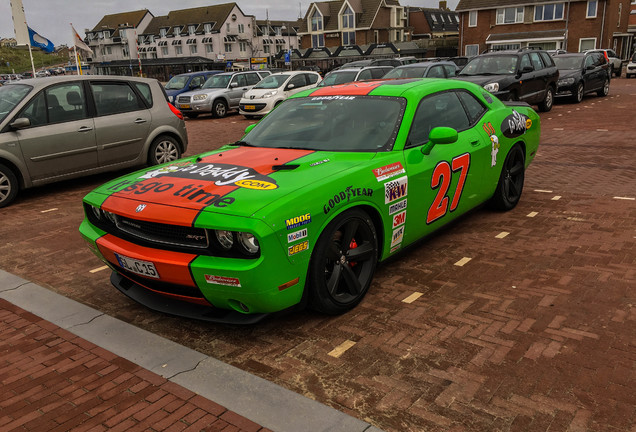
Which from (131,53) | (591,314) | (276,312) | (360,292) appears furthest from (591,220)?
(131,53)

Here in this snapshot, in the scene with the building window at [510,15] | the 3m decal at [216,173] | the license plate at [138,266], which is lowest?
the license plate at [138,266]

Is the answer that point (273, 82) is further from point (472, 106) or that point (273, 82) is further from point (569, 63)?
point (472, 106)

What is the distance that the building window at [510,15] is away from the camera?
51125 millimetres

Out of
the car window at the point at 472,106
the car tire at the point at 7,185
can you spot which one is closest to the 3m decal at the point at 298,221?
the car window at the point at 472,106

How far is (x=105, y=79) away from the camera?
8.45m

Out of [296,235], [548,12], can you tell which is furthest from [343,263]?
[548,12]

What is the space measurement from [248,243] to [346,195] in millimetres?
814

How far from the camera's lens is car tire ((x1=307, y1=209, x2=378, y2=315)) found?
3.55 metres

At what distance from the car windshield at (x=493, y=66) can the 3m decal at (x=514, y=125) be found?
9164 millimetres

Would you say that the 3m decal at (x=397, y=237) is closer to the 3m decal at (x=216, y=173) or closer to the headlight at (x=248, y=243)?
the 3m decal at (x=216, y=173)

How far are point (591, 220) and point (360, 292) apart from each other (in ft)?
10.9

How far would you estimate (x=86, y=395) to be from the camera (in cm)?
308

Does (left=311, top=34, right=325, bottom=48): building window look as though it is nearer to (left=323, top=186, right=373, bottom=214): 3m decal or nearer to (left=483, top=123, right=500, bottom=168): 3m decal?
(left=483, top=123, right=500, bottom=168): 3m decal

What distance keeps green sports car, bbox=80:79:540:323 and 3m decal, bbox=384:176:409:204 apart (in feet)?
0.04
